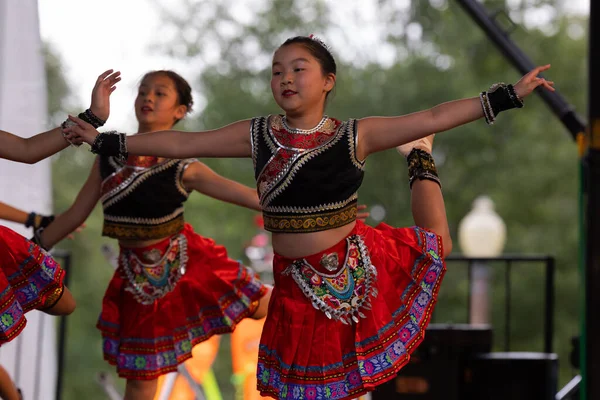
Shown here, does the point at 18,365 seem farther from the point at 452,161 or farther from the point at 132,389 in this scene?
the point at 452,161

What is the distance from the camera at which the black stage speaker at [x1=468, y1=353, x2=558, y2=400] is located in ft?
14.3

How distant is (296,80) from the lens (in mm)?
2330

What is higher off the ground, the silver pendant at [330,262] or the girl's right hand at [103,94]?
the girl's right hand at [103,94]

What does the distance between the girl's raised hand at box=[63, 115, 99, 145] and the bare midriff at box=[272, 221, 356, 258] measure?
575 mm

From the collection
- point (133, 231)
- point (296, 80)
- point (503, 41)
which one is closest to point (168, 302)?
point (133, 231)

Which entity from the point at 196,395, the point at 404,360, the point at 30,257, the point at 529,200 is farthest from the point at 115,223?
the point at 529,200

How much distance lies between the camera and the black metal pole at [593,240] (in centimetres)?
176

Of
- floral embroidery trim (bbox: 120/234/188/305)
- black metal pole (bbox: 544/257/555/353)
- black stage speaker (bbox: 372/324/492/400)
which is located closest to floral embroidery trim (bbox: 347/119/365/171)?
floral embroidery trim (bbox: 120/234/188/305)

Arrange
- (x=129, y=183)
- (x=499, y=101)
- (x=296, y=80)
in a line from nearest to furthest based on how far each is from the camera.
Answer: (x=499, y=101)
(x=296, y=80)
(x=129, y=183)

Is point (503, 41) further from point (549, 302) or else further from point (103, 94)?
point (103, 94)

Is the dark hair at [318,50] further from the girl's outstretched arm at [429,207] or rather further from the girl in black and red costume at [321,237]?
the girl's outstretched arm at [429,207]

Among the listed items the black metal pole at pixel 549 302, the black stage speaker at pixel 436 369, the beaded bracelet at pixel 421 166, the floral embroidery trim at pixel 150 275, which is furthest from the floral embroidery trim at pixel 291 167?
the black metal pole at pixel 549 302

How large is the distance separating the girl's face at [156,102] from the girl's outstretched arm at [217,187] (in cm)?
21

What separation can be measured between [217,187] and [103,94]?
0.79 metres
